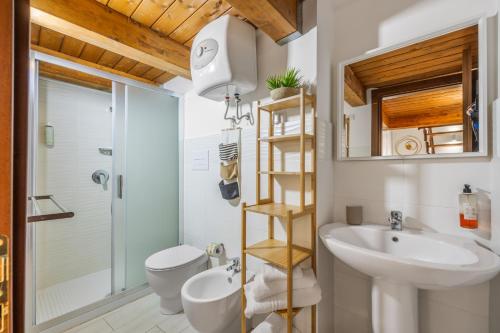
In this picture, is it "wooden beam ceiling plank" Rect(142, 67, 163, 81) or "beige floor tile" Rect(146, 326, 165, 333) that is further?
"wooden beam ceiling plank" Rect(142, 67, 163, 81)

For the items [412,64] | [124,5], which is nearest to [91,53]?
[124,5]

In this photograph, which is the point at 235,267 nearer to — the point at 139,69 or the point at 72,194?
the point at 72,194

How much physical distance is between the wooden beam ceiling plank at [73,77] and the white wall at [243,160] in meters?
0.74

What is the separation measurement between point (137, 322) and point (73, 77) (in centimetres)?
204

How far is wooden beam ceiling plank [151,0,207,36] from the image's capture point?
1424 millimetres

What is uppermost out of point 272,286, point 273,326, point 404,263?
point 404,263

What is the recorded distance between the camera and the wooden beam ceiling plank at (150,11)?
4.65 feet

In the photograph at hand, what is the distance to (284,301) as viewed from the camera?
3.59ft

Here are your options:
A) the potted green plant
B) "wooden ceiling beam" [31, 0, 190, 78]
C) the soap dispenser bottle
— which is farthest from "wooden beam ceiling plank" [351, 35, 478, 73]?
"wooden ceiling beam" [31, 0, 190, 78]

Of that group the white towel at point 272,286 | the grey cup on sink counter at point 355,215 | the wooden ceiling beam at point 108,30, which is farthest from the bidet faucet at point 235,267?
the wooden ceiling beam at point 108,30

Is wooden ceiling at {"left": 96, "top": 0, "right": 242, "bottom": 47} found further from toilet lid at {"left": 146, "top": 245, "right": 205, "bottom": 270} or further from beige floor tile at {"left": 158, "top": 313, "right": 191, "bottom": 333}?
beige floor tile at {"left": 158, "top": 313, "right": 191, "bottom": 333}

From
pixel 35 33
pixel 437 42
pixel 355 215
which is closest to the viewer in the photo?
pixel 437 42

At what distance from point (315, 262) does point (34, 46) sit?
265cm

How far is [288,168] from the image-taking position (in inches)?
55.2
